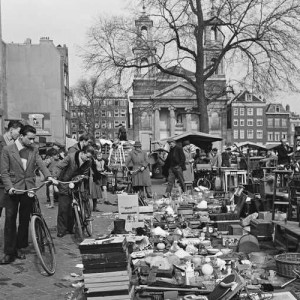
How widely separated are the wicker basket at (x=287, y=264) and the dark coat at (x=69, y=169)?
3.86 m

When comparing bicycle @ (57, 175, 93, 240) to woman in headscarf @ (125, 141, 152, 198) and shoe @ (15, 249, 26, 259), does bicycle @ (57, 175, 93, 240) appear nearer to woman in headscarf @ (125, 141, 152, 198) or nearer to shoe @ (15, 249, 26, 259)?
shoe @ (15, 249, 26, 259)

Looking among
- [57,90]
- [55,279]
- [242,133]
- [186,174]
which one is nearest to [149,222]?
[55,279]

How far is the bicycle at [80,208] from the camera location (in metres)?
8.27

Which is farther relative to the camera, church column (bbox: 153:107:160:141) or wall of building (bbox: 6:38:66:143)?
church column (bbox: 153:107:160:141)

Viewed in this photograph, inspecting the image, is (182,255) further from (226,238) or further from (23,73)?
(23,73)

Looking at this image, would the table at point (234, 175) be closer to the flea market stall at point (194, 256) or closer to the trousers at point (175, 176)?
the trousers at point (175, 176)

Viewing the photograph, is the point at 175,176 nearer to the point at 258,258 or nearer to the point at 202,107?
the point at 258,258

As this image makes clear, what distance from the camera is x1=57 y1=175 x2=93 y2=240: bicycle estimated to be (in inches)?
325

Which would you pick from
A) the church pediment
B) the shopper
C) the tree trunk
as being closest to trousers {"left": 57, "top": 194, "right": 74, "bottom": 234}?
the shopper

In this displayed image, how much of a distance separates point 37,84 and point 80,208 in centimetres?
4367

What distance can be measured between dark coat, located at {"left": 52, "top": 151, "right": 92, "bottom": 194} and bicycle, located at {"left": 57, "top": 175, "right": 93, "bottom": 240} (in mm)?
216

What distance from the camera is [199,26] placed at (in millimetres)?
25859

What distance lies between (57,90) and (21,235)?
44.5m

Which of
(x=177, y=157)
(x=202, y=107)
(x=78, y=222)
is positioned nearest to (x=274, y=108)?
(x=202, y=107)
